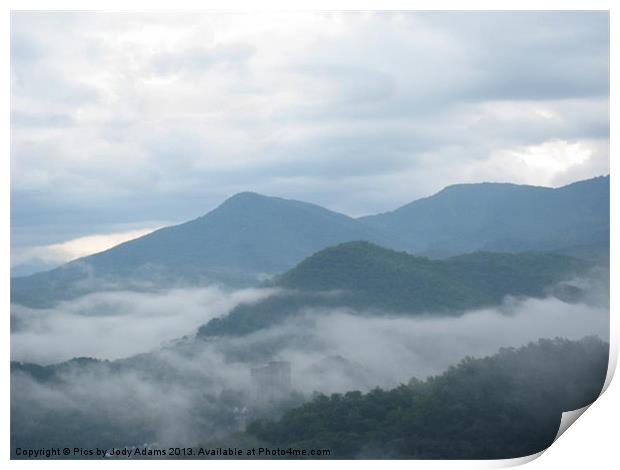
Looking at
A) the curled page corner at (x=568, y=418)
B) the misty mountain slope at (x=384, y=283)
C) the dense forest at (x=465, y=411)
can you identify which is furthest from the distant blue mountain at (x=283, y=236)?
the curled page corner at (x=568, y=418)

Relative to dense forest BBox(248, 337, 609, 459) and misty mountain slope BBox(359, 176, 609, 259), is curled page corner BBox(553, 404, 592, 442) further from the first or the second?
misty mountain slope BBox(359, 176, 609, 259)

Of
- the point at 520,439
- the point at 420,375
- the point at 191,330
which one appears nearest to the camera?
the point at 520,439

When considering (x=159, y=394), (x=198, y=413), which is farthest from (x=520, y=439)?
(x=159, y=394)

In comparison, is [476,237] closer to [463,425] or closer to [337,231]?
[337,231]

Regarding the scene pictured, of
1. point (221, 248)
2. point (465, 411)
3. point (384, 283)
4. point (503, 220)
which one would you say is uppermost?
point (503, 220)

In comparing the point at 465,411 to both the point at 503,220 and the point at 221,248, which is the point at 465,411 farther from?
the point at 221,248

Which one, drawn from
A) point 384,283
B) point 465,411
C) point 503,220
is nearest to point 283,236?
point 384,283
